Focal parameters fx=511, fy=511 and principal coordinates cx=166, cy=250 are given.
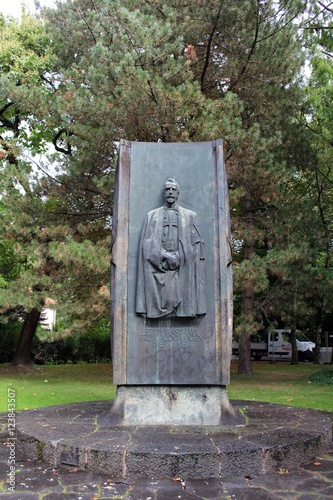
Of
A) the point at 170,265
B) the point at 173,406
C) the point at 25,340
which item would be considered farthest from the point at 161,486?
the point at 25,340

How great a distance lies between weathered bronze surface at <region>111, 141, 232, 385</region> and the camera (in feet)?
18.6

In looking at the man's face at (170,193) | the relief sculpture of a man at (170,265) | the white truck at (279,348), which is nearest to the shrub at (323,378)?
the relief sculpture of a man at (170,265)

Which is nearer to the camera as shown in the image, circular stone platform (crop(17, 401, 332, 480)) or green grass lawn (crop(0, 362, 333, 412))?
circular stone platform (crop(17, 401, 332, 480))

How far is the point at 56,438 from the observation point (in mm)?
4855

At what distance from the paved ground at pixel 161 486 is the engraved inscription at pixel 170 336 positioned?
5.35 feet

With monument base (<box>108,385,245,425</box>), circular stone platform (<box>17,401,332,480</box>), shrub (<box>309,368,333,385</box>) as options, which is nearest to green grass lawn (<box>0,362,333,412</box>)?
shrub (<box>309,368,333,385</box>)

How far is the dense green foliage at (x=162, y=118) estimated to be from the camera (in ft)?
38.0

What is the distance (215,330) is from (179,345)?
1.43 feet

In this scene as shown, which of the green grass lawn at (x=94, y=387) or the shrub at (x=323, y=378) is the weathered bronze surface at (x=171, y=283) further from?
the shrub at (x=323, y=378)

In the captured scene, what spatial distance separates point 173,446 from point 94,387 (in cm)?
912

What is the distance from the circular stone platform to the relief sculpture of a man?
4.23ft

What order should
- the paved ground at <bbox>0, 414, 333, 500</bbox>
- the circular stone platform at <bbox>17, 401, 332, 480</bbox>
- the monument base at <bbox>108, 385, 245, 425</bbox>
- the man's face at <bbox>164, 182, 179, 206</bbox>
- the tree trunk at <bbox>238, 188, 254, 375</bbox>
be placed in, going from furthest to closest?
the tree trunk at <bbox>238, 188, 254, 375</bbox> → the man's face at <bbox>164, 182, 179, 206</bbox> → the monument base at <bbox>108, 385, 245, 425</bbox> → the circular stone platform at <bbox>17, 401, 332, 480</bbox> → the paved ground at <bbox>0, 414, 333, 500</bbox>

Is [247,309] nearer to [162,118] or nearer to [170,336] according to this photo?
[162,118]

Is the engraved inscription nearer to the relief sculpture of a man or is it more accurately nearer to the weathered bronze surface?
the weathered bronze surface
